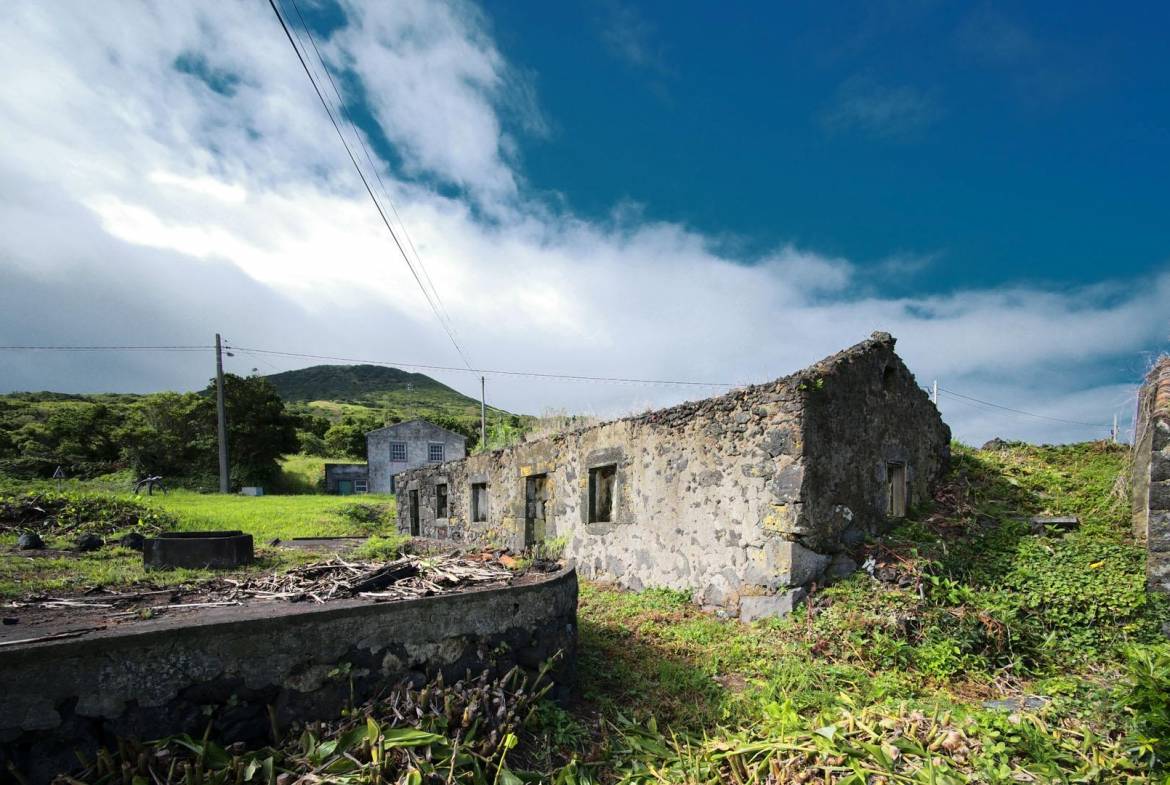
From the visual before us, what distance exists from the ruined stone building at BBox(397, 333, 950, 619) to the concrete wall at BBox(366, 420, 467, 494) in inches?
996

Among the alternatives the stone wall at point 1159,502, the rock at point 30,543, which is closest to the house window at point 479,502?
the rock at point 30,543

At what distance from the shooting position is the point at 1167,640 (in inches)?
214

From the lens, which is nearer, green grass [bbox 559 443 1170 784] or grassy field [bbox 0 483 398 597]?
green grass [bbox 559 443 1170 784]

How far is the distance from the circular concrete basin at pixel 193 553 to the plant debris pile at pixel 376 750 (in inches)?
218

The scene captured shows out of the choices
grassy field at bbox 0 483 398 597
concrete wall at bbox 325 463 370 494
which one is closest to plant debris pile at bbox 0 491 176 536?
grassy field at bbox 0 483 398 597

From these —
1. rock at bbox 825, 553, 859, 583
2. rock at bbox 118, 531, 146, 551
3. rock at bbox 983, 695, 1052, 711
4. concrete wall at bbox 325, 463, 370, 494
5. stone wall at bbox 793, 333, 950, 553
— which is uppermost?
stone wall at bbox 793, 333, 950, 553

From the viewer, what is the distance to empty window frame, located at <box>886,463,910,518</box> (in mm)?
8391

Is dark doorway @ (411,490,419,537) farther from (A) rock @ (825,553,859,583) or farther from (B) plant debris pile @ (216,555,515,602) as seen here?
(A) rock @ (825,553,859,583)

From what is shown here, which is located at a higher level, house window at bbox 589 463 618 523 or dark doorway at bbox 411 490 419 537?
house window at bbox 589 463 618 523

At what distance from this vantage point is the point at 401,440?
34.4m

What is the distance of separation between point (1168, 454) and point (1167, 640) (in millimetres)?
1838

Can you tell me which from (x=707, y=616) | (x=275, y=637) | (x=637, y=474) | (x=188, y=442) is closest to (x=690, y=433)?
(x=637, y=474)

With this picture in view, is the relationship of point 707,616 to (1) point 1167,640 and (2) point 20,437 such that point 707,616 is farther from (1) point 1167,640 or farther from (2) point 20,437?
(2) point 20,437

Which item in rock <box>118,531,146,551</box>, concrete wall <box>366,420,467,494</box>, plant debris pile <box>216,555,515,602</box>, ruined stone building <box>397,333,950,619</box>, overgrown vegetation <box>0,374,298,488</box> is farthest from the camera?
concrete wall <box>366,420,467,494</box>
